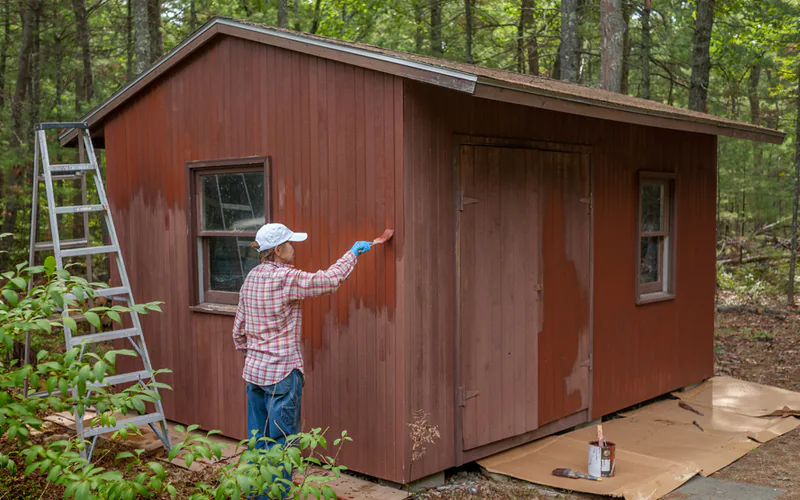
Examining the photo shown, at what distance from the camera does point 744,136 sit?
8.07 m

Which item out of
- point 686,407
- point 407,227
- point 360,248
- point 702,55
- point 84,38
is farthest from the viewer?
point 702,55

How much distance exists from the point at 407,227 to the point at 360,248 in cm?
40

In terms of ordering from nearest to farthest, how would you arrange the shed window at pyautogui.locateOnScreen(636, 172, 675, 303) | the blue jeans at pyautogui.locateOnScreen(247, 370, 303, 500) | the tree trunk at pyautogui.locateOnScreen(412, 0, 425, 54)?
1. the blue jeans at pyautogui.locateOnScreen(247, 370, 303, 500)
2. the shed window at pyautogui.locateOnScreen(636, 172, 675, 303)
3. the tree trunk at pyautogui.locateOnScreen(412, 0, 425, 54)

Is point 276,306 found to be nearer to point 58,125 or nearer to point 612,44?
point 58,125

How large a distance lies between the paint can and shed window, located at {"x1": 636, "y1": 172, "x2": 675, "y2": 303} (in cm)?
264

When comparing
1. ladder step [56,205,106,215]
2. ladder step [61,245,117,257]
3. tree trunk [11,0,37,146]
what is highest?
tree trunk [11,0,37,146]

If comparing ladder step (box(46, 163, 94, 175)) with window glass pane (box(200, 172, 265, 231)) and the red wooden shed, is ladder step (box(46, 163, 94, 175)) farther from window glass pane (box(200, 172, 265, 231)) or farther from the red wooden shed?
window glass pane (box(200, 172, 265, 231))

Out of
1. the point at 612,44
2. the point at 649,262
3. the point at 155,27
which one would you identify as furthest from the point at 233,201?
the point at 155,27

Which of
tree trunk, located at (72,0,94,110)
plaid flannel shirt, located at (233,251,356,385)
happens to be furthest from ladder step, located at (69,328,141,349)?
tree trunk, located at (72,0,94,110)

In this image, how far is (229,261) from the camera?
657cm

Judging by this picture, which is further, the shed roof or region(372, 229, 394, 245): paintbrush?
region(372, 229, 394, 245): paintbrush

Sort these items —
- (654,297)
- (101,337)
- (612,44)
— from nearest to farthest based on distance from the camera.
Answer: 1. (101,337)
2. (654,297)
3. (612,44)

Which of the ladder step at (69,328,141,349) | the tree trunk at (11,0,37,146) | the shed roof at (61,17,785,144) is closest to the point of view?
the shed roof at (61,17,785,144)

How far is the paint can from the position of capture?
216 inches
